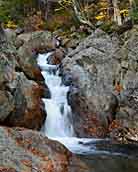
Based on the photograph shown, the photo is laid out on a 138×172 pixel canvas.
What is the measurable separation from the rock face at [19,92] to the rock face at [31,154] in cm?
537

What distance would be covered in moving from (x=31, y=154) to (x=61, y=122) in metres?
8.91

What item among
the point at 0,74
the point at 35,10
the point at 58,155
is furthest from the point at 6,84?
the point at 35,10

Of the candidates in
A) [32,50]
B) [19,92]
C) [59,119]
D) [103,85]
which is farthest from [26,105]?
[32,50]

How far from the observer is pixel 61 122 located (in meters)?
18.1

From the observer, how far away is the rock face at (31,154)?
8.45m

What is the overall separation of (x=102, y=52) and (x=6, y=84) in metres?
6.13

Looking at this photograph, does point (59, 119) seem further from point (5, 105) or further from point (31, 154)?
point (31, 154)

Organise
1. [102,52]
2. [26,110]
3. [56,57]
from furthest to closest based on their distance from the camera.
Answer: [56,57] < [102,52] < [26,110]

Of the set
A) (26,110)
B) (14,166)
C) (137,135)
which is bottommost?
(137,135)

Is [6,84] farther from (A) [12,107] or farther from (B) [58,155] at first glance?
(B) [58,155]

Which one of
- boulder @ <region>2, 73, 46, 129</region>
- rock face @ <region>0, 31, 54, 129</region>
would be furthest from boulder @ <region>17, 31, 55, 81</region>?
boulder @ <region>2, 73, 46, 129</region>

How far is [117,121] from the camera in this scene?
17.4 m

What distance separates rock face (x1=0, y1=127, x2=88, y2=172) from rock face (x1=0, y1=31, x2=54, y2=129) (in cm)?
537

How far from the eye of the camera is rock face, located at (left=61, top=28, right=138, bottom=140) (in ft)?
57.2
